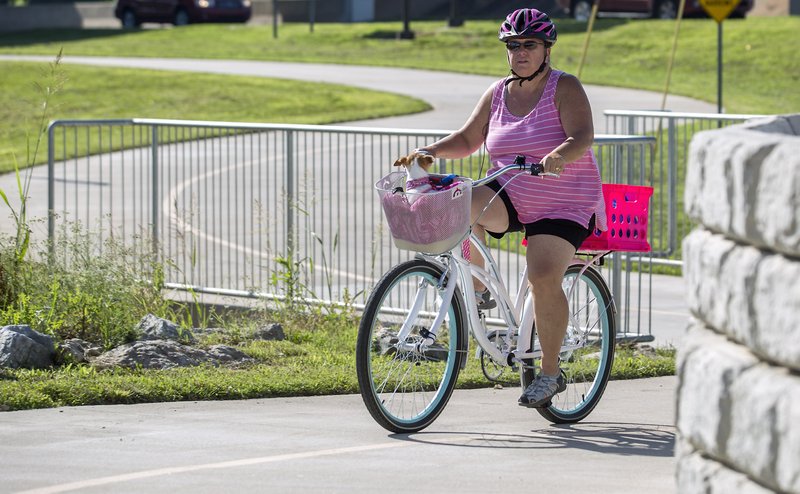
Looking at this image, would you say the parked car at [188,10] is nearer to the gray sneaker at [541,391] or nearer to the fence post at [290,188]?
the fence post at [290,188]

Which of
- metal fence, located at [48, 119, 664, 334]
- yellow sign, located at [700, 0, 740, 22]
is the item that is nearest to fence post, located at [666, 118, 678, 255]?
metal fence, located at [48, 119, 664, 334]

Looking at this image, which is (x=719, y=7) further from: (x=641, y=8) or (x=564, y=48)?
(x=641, y=8)

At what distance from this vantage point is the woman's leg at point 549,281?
7.11 meters

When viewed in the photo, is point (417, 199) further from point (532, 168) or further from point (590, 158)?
point (590, 158)

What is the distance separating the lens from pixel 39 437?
22.3 ft

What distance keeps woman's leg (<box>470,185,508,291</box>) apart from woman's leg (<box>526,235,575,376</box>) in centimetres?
16

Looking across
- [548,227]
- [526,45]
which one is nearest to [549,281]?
[548,227]

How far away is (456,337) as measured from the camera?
7125 millimetres

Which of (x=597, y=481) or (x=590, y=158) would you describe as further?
(x=590, y=158)

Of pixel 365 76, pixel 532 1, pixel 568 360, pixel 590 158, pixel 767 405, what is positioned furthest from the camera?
pixel 532 1

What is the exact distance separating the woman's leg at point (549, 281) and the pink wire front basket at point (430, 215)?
41 cm

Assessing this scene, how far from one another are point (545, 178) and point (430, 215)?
70 centimetres

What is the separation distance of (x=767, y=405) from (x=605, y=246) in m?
3.42

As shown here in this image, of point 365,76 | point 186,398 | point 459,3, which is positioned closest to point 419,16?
point 459,3
